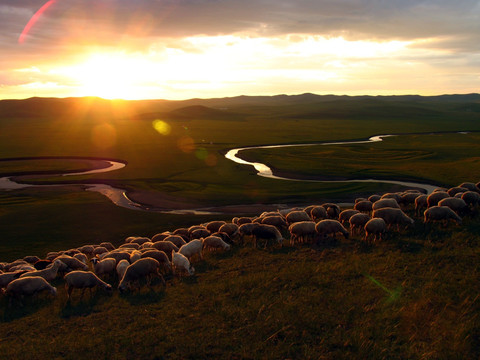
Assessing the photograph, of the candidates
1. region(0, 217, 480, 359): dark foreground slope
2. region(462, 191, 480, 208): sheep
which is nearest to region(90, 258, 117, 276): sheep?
region(0, 217, 480, 359): dark foreground slope

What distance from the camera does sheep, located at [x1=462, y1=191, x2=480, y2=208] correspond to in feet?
63.3

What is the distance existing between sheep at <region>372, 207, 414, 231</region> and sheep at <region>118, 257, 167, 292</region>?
9.95 metres

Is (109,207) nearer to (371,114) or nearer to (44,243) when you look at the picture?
(44,243)

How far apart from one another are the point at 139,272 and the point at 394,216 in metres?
11.1

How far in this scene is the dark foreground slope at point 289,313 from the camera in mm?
8969

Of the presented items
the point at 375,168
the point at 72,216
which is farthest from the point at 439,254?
the point at 375,168

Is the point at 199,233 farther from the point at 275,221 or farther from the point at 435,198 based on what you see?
the point at 435,198

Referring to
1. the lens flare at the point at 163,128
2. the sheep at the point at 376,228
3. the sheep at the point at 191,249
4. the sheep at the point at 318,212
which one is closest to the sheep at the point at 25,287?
the sheep at the point at 191,249

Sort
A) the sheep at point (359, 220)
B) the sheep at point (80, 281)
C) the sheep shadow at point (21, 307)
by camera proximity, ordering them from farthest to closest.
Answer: the sheep at point (359, 220)
the sheep at point (80, 281)
the sheep shadow at point (21, 307)

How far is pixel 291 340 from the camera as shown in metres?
9.27

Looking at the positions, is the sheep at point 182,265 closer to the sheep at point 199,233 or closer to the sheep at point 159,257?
the sheep at point 159,257

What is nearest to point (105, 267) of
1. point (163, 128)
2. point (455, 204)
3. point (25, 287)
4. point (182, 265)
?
point (25, 287)

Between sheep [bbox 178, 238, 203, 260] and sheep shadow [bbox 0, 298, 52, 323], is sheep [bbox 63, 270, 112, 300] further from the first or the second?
sheep [bbox 178, 238, 203, 260]

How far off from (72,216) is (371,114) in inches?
7227
